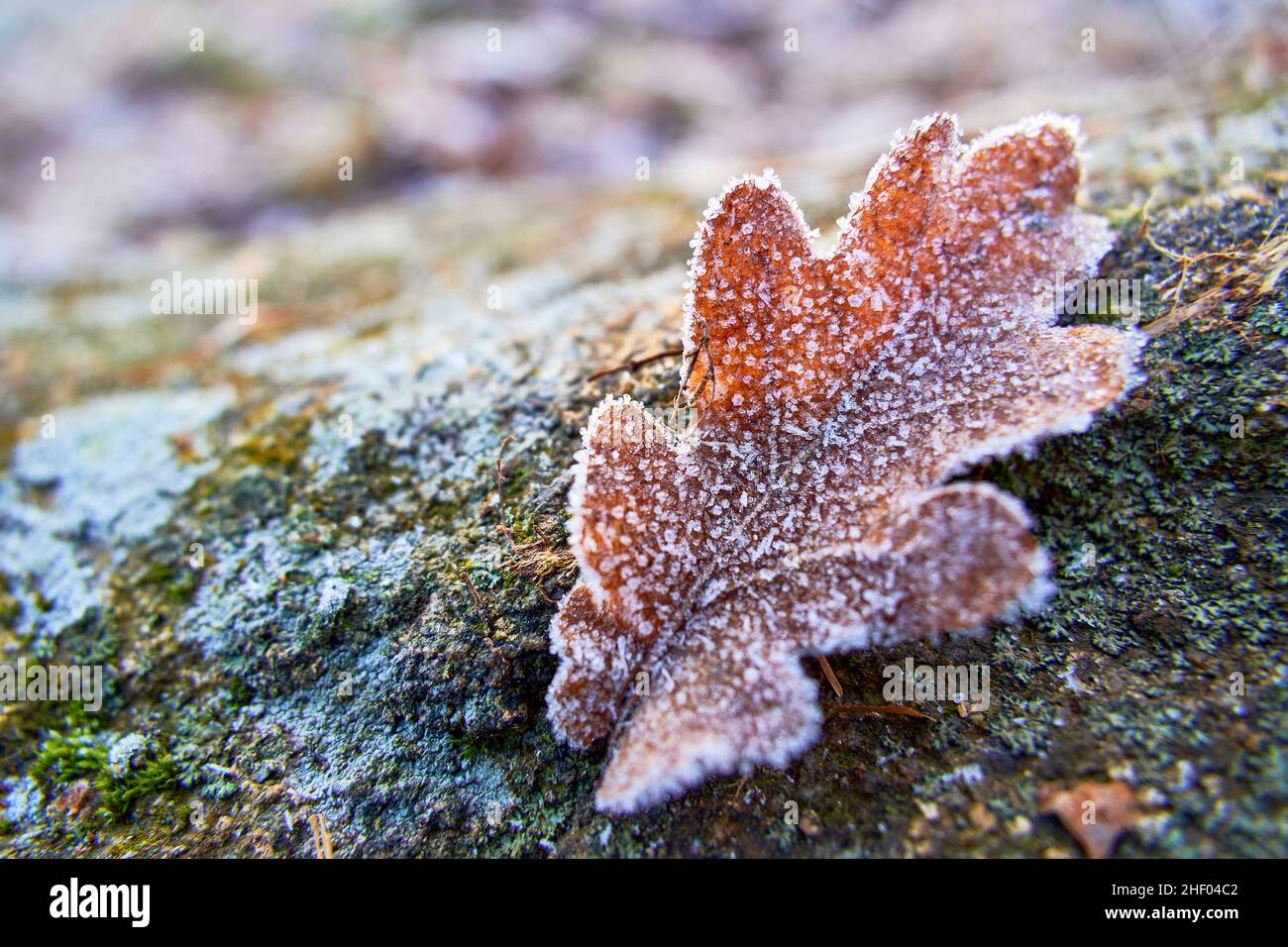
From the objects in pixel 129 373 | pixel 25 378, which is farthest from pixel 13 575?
pixel 25 378

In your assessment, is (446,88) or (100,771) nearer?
(100,771)

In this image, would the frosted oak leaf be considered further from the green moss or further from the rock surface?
the green moss

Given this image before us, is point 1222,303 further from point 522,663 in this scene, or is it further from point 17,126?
point 17,126

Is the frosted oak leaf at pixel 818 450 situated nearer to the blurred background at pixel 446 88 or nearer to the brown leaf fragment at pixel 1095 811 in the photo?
the brown leaf fragment at pixel 1095 811

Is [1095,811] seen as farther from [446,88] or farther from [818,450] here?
[446,88]

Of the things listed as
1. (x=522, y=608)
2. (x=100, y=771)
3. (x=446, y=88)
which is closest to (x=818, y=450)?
(x=522, y=608)
